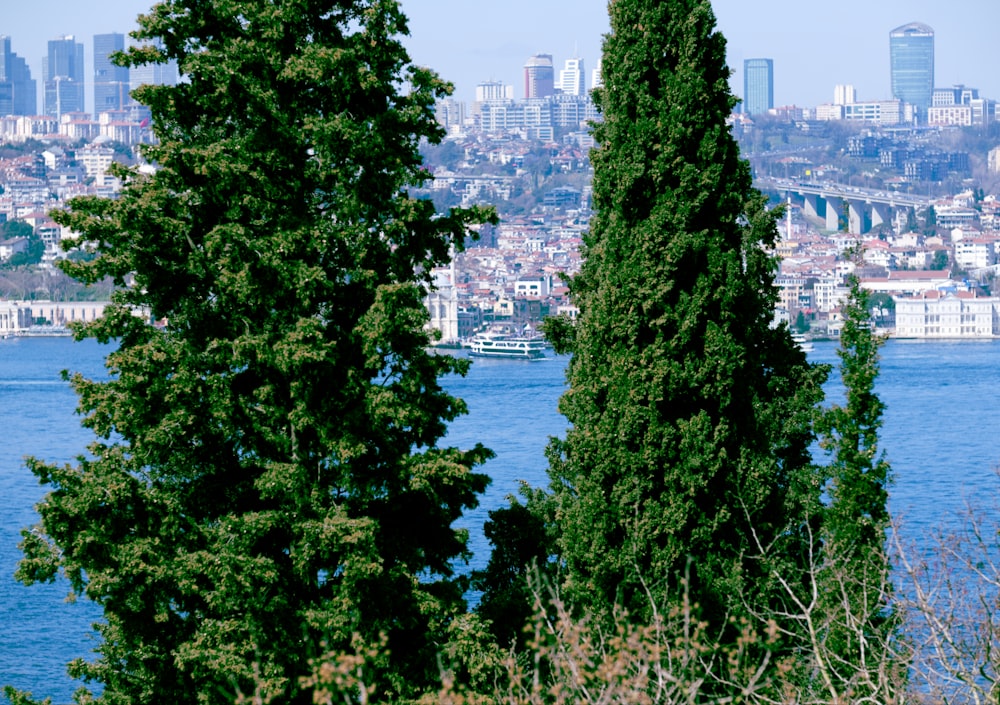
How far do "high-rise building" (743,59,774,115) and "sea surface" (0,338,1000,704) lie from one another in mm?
76065

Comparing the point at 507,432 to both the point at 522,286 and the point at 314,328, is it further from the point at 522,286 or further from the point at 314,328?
the point at 522,286

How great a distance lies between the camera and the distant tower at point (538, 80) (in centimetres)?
10394

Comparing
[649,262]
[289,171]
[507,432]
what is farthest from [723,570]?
[507,432]

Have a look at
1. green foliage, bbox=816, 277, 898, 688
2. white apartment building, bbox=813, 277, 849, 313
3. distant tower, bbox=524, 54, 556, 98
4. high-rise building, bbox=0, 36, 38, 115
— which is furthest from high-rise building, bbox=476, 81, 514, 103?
green foliage, bbox=816, 277, 898, 688

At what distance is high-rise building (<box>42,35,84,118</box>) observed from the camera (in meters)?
106

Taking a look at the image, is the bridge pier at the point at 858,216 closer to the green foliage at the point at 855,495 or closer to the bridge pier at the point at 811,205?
the bridge pier at the point at 811,205

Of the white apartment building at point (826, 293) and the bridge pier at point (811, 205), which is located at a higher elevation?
the bridge pier at point (811, 205)

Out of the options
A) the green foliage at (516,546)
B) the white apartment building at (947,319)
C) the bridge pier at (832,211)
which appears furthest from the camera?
the bridge pier at (832,211)

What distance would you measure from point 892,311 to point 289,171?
35.8 metres

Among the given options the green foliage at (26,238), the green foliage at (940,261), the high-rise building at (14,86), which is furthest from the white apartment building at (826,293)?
the high-rise building at (14,86)

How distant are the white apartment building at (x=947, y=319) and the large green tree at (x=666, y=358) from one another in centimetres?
3255

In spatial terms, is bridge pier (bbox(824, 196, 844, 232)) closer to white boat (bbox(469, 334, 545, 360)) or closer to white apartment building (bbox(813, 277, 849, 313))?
white apartment building (bbox(813, 277, 849, 313))

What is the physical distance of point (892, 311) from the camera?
37469 millimetres

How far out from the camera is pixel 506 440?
1427cm
